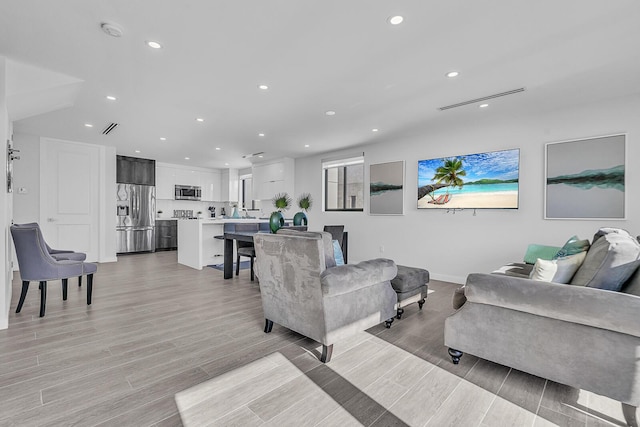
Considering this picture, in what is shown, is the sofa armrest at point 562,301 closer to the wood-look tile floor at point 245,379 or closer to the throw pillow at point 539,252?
the wood-look tile floor at point 245,379

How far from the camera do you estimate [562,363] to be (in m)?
1.76

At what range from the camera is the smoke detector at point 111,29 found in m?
2.19

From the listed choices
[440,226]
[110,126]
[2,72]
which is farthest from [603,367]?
[110,126]

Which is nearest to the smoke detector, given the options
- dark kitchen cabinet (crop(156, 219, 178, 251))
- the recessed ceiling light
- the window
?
the recessed ceiling light

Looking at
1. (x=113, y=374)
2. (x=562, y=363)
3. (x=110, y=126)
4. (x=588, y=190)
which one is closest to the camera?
(x=562, y=363)

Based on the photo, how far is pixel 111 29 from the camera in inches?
87.7

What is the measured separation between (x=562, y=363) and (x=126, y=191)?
8.67m

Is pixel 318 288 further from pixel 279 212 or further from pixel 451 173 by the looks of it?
pixel 451 173

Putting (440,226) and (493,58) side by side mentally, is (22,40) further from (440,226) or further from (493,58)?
(440,226)

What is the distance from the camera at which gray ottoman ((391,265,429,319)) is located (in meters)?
2.90

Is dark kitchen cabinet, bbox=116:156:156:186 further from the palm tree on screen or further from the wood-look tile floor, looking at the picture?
the palm tree on screen

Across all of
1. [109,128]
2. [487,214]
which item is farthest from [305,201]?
[109,128]

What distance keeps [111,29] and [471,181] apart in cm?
459

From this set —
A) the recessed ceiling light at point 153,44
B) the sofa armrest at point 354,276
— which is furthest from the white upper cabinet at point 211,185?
the sofa armrest at point 354,276
